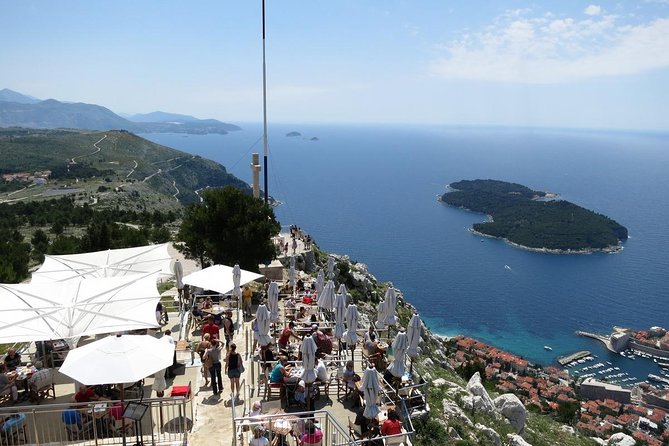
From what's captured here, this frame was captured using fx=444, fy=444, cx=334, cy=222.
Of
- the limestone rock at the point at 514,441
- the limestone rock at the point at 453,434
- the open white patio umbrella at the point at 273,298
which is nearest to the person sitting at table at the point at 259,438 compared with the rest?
the open white patio umbrella at the point at 273,298

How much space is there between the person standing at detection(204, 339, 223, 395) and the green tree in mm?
14415

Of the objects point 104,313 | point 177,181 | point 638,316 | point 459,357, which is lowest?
point 638,316

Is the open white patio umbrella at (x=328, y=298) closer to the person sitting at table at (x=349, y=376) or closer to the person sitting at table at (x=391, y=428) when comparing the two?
the person sitting at table at (x=349, y=376)

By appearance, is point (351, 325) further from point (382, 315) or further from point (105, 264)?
point (105, 264)

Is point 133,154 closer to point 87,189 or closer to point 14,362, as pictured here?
point 87,189

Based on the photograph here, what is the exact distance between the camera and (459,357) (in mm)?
61844

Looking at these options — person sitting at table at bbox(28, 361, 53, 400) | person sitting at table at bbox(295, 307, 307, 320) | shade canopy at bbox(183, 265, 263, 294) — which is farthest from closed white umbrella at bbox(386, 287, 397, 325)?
person sitting at table at bbox(28, 361, 53, 400)

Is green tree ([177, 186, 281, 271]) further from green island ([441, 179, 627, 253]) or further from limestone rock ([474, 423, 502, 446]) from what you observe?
green island ([441, 179, 627, 253])

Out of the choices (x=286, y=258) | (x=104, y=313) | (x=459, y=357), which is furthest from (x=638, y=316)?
(x=104, y=313)

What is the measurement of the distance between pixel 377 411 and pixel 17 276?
27562 mm

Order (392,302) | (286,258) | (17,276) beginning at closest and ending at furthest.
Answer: (392,302)
(17,276)
(286,258)

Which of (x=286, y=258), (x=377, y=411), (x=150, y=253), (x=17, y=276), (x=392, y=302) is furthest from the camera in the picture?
(x=286, y=258)

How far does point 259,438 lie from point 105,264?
9627 mm

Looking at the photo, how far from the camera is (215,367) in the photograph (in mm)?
10812
